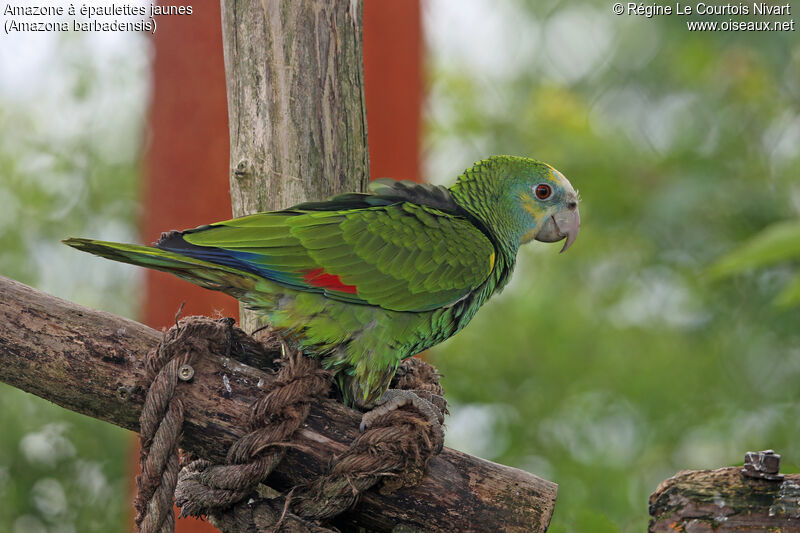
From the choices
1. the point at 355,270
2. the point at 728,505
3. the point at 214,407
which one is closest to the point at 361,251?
the point at 355,270

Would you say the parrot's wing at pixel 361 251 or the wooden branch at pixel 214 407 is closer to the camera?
the wooden branch at pixel 214 407

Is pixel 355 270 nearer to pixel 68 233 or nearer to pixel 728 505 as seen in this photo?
pixel 728 505

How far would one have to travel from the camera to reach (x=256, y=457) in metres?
1.35

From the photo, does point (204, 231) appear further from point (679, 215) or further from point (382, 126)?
point (679, 215)

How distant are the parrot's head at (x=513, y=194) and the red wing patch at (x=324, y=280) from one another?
48cm

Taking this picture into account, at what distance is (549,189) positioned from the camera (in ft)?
6.47

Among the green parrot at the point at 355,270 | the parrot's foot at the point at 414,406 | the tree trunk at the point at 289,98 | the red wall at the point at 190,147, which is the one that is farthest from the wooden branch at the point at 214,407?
the red wall at the point at 190,147

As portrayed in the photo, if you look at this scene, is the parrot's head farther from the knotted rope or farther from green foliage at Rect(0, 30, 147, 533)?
green foliage at Rect(0, 30, 147, 533)

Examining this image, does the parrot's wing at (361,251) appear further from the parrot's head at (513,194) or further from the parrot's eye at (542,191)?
the parrot's eye at (542,191)

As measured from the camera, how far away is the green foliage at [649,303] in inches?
159

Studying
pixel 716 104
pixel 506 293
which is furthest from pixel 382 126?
pixel 716 104

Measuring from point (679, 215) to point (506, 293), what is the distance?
5.02ft

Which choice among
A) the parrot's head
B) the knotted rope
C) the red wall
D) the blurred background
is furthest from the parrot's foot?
the blurred background

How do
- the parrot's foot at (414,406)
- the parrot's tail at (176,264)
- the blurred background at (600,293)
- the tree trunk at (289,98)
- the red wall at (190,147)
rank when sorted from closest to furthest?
the parrot's tail at (176,264)
the parrot's foot at (414,406)
the tree trunk at (289,98)
the red wall at (190,147)
the blurred background at (600,293)
